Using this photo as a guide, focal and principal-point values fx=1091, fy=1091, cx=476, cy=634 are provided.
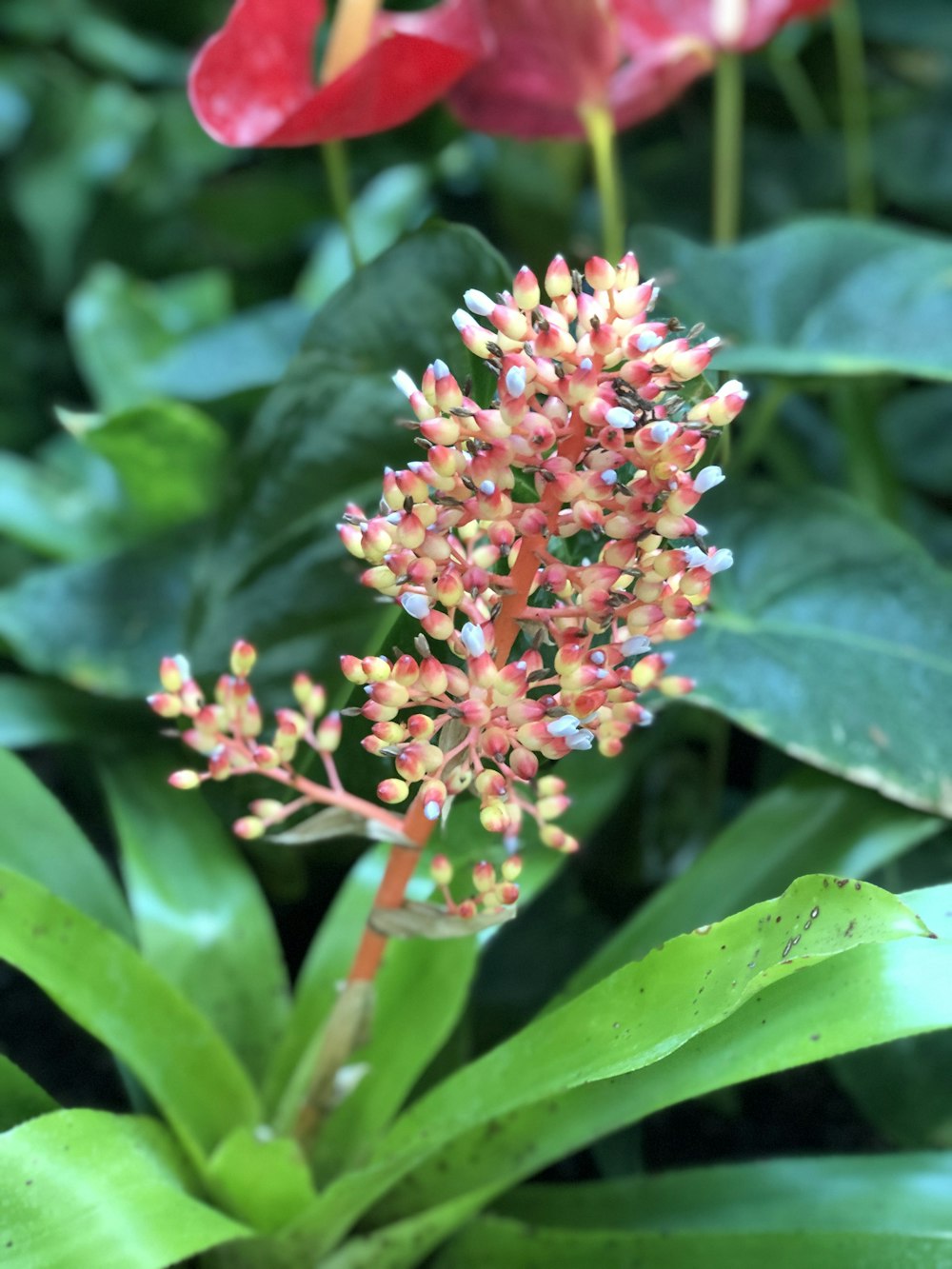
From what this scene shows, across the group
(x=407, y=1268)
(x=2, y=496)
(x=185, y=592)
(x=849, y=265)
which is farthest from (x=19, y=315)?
(x=407, y=1268)

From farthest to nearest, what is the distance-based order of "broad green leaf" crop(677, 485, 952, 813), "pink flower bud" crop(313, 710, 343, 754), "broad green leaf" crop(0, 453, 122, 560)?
"broad green leaf" crop(0, 453, 122, 560) → "broad green leaf" crop(677, 485, 952, 813) → "pink flower bud" crop(313, 710, 343, 754)

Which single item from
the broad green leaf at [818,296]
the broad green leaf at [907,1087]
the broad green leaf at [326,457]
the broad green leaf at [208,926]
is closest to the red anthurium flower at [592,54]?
the broad green leaf at [818,296]

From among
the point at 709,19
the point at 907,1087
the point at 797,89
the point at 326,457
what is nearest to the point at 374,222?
the point at 709,19

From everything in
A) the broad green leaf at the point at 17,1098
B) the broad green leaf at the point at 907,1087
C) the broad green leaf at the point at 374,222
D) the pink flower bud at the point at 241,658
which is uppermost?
the pink flower bud at the point at 241,658

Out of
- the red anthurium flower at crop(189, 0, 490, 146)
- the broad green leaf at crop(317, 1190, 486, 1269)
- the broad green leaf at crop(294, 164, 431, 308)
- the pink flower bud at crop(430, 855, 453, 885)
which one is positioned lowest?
the broad green leaf at crop(317, 1190, 486, 1269)

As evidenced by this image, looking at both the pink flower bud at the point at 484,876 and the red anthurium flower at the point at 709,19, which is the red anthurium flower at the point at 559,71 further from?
the pink flower bud at the point at 484,876

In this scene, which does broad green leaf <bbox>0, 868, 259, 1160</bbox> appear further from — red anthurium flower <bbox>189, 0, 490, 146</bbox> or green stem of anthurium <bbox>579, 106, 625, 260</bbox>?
green stem of anthurium <bbox>579, 106, 625, 260</bbox>

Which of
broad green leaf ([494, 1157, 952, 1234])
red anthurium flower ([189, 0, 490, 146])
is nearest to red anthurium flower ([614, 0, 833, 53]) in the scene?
red anthurium flower ([189, 0, 490, 146])

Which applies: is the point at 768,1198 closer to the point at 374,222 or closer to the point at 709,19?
the point at 709,19
